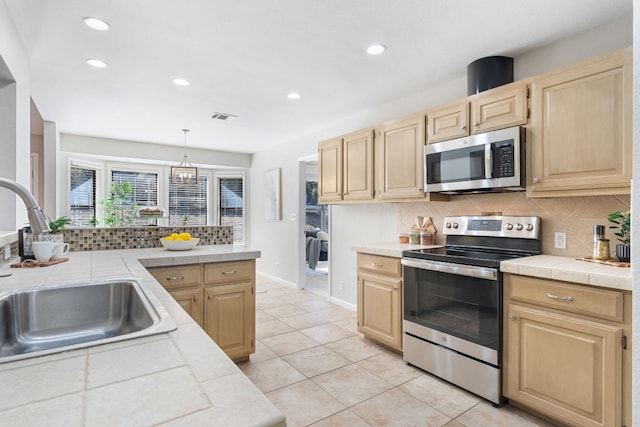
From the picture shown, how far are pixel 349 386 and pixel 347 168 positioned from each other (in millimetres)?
2121

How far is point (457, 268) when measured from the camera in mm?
2320

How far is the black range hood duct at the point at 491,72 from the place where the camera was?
2.57 meters

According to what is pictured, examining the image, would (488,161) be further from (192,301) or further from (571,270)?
(192,301)

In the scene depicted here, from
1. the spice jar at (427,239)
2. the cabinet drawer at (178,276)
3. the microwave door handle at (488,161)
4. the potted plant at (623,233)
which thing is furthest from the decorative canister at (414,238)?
the cabinet drawer at (178,276)

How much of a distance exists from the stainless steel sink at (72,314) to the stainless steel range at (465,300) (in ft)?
6.22

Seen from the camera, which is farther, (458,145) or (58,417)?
(458,145)

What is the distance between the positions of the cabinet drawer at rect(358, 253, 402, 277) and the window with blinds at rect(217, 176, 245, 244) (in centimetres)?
431

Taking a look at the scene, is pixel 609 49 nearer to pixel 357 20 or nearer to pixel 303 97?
pixel 357 20

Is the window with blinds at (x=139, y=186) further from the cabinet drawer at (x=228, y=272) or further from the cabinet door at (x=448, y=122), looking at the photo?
the cabinet door at (x=448, y=122)

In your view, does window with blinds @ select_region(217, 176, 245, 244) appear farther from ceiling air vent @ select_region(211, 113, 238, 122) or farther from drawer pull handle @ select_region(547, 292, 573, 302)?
drawer pull handle @ select_region(547, 292, 573, 302)

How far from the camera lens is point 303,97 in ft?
11.8

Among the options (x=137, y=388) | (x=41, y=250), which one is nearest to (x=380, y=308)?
(x=41, y=250)

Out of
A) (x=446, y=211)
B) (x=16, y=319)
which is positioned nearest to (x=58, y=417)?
(x=16, y=319)

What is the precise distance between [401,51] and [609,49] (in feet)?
4.20
